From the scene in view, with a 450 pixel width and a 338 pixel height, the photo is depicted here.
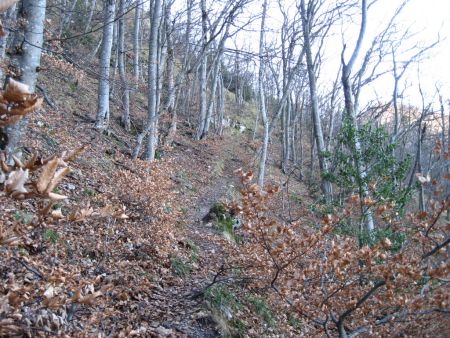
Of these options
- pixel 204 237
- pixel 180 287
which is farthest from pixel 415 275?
pixel 204 237

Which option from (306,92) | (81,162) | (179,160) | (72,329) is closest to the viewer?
(72,329)

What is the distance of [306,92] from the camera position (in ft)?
101

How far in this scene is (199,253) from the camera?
24.2 ft

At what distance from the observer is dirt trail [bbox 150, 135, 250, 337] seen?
463cm

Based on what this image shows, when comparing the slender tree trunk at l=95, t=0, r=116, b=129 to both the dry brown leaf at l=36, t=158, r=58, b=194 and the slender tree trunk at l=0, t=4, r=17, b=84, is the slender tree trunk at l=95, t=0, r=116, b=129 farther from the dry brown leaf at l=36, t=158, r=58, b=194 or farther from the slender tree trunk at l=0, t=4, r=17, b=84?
the dry brown leaf at l=36, t=158, r=58, b=194

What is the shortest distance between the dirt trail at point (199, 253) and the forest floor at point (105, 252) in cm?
2

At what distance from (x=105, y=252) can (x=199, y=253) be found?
11.1 feet

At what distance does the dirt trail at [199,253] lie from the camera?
4.63 meters

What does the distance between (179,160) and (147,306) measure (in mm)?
10883

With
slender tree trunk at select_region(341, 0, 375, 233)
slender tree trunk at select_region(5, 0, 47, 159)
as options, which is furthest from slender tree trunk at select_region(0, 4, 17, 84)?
slender tree trunk at select_region(341, 0, 375, 233)

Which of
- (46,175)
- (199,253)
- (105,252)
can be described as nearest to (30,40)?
(105,252)

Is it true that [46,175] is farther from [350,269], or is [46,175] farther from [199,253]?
[199,253]

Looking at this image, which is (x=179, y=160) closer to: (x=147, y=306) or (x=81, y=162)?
(x=81, y=162)

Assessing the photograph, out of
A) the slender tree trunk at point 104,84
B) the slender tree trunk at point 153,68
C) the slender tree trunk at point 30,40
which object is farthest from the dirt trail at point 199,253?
the slender tree trunk at point 104,84
